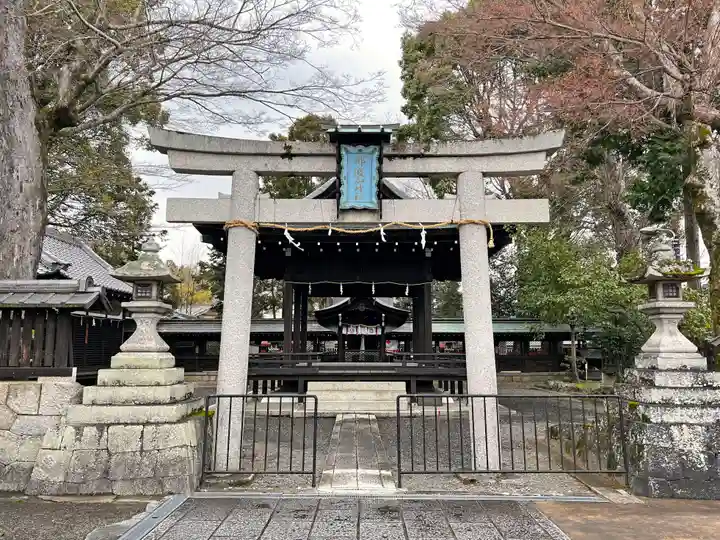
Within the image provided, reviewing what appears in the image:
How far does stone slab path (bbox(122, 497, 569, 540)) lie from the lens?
3.70 metres

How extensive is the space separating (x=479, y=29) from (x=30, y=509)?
12.7m

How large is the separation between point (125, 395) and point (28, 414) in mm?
1080

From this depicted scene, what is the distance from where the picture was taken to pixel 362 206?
6.61 m

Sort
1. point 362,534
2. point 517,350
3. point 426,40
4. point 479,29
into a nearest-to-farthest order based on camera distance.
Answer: point 362,534 → point 479,29 → point 426,40 → point 517,350

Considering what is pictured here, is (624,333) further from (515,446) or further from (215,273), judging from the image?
(215,273)

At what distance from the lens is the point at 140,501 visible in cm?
452

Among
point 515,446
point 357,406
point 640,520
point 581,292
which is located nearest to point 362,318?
point 357,406

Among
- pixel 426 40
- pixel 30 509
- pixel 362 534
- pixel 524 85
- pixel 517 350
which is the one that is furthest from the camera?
pixel 517 350

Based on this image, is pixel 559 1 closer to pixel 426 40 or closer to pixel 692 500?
pixel 692 500

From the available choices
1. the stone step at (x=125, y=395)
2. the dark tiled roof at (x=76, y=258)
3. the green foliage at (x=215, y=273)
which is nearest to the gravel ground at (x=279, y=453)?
the stone step at (x=125, y=395)

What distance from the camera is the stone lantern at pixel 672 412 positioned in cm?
469

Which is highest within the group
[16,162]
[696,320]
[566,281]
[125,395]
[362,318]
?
[16,162]

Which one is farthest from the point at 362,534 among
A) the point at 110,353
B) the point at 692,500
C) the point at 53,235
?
the point at 53,235

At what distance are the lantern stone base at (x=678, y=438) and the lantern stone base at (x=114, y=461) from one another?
15.6ft
